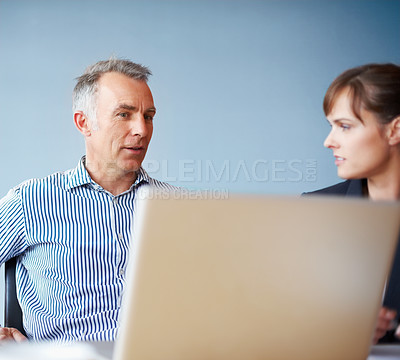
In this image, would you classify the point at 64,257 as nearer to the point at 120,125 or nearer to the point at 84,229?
the point at 84,229

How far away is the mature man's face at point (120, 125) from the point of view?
191 centimetres

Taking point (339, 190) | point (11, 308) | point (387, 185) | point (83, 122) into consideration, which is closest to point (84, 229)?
point (11, 308)

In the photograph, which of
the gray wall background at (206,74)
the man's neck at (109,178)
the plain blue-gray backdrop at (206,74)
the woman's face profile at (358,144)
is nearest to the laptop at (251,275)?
the woman's face profile at (358,144)

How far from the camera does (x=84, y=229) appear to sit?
1.78 m

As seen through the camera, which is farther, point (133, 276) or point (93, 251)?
point (93, 251)

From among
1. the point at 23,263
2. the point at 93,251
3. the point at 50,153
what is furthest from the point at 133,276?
the point at 50,153

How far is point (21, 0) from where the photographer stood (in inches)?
135

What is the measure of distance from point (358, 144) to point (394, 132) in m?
0.14

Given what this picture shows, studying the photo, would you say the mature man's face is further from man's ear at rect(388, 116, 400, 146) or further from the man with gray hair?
man's ear at rect(388, 116, 400, 146)

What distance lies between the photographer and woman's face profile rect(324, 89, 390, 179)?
1707 mm

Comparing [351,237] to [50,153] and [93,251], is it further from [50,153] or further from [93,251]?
[50,153]

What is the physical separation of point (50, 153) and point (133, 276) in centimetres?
280

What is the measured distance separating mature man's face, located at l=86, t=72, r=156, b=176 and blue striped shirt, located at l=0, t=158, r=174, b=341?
5.3 inches

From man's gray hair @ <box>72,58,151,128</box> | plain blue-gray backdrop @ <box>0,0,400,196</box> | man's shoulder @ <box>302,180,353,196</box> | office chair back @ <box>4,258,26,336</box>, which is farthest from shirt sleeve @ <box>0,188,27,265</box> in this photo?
plain blue-gray backdrop @ <box>0,0,400,196</box>
